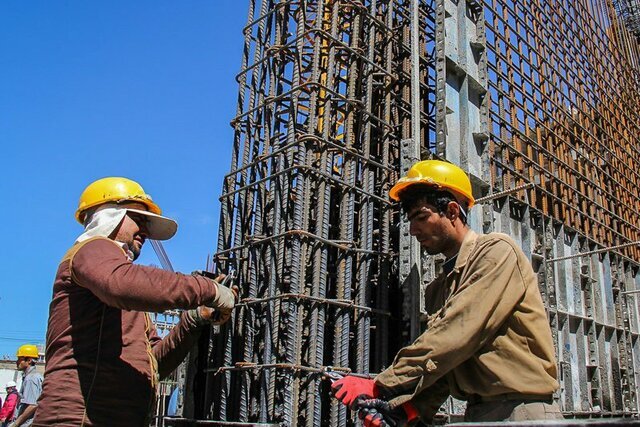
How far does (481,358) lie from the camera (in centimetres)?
290

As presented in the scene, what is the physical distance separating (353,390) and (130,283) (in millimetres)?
1221

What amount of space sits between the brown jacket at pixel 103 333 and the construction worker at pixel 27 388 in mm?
5450

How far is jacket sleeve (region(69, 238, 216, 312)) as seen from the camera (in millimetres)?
3057

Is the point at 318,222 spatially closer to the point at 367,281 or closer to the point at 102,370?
the point at 367,281

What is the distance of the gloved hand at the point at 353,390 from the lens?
2.97 metres

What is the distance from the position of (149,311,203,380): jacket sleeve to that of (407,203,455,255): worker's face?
1.77 metres

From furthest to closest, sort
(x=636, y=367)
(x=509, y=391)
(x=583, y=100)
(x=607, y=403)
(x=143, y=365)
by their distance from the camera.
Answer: (x=583, y=100) → (x=636, y=367) → (x=607, y=403) → (x=143, y=365) → (x=509, y=391)

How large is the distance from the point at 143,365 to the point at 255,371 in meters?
2.60

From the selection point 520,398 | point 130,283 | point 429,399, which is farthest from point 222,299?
point 520,398

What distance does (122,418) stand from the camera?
3.32m

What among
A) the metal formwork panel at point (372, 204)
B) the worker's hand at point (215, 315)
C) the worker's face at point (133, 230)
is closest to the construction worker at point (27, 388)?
the metal formwork panel at point (372, 204)

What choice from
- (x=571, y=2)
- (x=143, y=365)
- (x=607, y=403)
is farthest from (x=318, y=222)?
(x=571, y=2)

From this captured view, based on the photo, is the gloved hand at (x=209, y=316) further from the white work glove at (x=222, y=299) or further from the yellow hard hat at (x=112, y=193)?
the yellow hard hat at (x=112, y=193)

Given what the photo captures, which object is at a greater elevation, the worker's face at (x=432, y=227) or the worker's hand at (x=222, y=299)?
the worker's face at (x=432, y=227)
